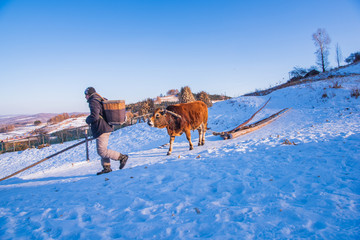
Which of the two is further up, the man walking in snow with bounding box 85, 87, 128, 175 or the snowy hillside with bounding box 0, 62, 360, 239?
the man walking in snow with bounding box 85, 87, 128, 175

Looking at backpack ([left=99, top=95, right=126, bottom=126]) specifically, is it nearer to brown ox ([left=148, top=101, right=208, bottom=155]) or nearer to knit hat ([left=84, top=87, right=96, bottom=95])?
knit hat ([left=84, top=87, right=96, bottom=95])

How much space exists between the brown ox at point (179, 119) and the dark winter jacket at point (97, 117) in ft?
5.55

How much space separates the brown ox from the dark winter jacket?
169 centimetres

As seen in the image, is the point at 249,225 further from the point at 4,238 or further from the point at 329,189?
the point at 4,238

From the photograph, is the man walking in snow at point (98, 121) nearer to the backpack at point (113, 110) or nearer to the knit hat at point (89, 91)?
the knit hat at point (89, 91)

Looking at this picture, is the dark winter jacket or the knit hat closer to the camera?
the dark winter jacket

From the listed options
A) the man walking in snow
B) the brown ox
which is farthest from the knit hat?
the brown ox

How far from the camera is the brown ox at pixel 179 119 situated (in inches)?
259

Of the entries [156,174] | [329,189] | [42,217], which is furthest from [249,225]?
[42,217]

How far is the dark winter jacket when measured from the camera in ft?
16.1

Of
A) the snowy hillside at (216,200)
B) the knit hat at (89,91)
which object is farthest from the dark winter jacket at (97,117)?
the snowy hillside at (216,200)

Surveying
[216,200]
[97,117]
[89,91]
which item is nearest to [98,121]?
[97,117]

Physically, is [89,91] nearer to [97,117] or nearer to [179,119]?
[97,117]

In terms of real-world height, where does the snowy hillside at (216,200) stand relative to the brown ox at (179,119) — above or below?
below
